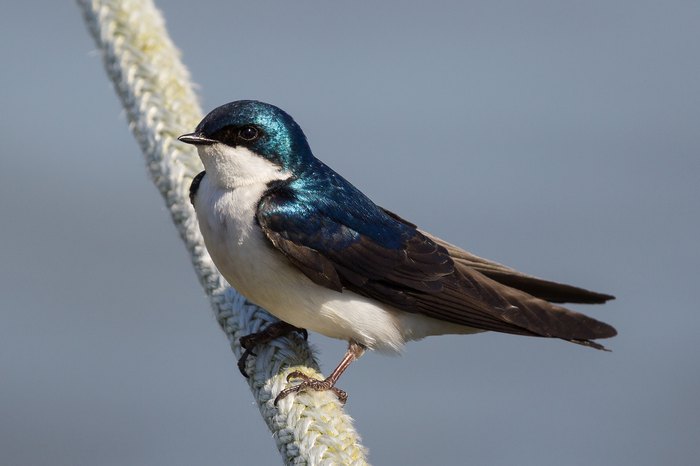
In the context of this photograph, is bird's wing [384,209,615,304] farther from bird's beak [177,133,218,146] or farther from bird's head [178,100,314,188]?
bird's beak [177,133,218,146]

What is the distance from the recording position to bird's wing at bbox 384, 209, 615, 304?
198cm

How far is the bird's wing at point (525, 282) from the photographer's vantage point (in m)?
1.98

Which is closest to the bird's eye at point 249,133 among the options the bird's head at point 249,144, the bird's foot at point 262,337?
the bird's head at point 249,144

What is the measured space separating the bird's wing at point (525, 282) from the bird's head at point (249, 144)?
25cm

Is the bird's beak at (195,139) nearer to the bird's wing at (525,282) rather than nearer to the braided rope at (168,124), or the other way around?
the braided rope at (168,124)

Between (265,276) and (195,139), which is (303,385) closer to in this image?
(265,276)

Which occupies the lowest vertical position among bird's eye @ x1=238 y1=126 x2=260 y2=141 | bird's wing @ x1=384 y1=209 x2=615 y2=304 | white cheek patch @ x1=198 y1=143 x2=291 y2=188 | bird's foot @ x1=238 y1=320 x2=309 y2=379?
bird's foot @ x1=238 y1=320 x2=309 y2=379

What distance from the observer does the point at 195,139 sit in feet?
5.62

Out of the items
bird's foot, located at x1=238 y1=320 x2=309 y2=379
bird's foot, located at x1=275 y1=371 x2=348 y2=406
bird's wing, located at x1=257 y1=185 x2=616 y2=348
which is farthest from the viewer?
bird's wing, located at x1=257 y1=185 x2=616 y2=348

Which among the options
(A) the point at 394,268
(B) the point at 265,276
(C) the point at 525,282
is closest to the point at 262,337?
(B) the point at 265,276

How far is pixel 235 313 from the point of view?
177cm

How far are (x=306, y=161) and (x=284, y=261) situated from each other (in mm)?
179

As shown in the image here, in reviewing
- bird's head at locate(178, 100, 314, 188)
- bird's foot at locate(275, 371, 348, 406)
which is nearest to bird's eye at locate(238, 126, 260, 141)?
bird's head at locate(178, 100, 314, 188)

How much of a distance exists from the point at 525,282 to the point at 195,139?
673 millimetres
